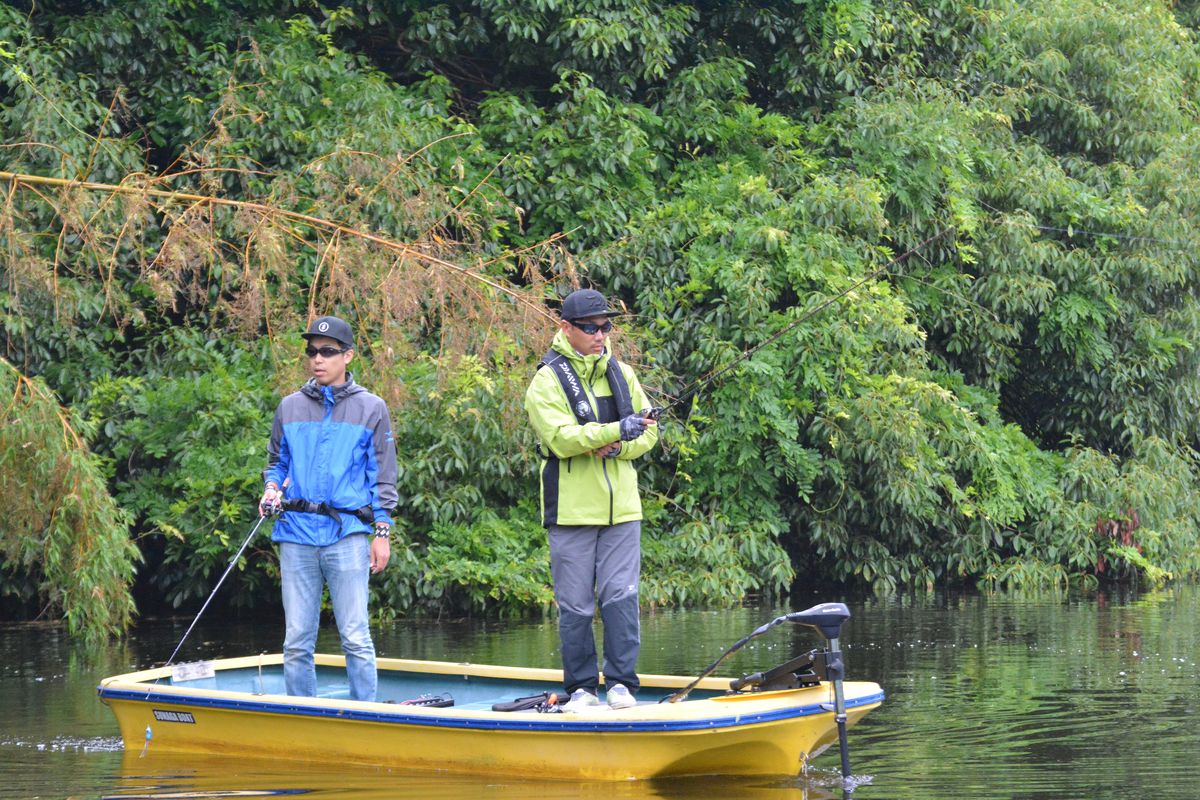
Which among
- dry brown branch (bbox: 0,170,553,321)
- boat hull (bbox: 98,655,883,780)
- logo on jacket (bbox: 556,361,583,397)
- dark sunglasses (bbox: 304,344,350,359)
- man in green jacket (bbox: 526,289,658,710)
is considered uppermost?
dry brown branch (bbox: 0,170,553,321)

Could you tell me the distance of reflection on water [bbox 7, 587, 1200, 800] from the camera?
21.2 ft

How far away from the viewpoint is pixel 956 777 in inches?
251

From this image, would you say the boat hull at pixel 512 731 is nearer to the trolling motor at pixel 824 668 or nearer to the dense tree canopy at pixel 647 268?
the trolling motor at pixel 824 668

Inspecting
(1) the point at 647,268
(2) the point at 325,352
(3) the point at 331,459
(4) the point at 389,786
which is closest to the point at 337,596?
(3) the point at 331,459

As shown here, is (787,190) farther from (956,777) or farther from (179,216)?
(956,777)

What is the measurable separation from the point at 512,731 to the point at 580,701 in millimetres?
490

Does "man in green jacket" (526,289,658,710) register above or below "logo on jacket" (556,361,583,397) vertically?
below

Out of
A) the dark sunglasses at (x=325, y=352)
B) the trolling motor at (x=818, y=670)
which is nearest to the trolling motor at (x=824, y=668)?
the trolling motor at (x=818, y=670)

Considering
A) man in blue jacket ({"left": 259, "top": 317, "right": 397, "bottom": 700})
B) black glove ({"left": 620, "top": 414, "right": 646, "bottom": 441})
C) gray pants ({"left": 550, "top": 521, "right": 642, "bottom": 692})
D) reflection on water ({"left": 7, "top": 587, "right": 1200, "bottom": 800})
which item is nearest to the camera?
reflection on water ({"left": 7, "top": 587, "right": 1200, "bottom": 800})

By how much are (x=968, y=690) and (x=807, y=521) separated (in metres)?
6.83

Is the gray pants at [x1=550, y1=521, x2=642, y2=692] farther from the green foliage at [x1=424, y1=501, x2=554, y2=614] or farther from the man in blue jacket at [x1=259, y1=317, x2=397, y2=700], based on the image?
the green foliage at [x1=424, y1=501, x2=554, y2=614]

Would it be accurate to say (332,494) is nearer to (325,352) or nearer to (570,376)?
(325,352)

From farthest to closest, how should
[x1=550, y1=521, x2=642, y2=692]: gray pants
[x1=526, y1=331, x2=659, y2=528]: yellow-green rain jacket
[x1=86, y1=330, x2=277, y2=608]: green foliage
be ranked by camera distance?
[x1=86, y1=330, x2=277, y2=608]: green foliage < [x1=550, y1=521, x2=642, y2=692]: gray pants < [x1=526, y1=331, x2=659, y2=528]: yellow-green rain jacket

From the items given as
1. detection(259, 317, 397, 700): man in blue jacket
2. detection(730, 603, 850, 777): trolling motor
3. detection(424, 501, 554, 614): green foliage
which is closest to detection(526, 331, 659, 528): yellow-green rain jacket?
detection(259, 317, 397, 700): man in blue jacket
